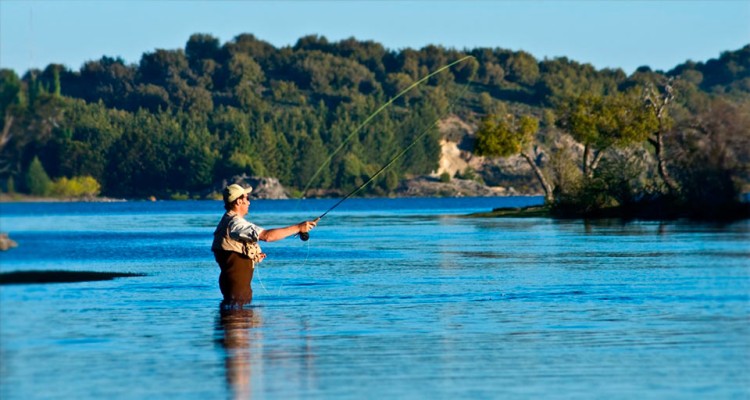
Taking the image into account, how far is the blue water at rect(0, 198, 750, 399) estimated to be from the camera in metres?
12.8

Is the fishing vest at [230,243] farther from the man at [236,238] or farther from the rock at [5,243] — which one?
the rock at [5,243]

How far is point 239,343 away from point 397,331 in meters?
2.34

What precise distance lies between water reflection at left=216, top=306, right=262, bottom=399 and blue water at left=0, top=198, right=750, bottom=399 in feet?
0.13

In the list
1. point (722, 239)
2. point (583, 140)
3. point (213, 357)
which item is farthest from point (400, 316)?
point (583, 140)

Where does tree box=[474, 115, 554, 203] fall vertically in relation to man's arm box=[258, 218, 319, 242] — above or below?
above

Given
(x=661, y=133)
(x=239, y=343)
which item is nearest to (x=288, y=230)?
(x=239, y=343)

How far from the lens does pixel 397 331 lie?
1722cm

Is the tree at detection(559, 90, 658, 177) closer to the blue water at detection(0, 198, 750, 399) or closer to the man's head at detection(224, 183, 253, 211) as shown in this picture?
the blue water at detection(0, 198, 750, 399)

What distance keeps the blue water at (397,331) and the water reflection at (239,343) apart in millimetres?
40

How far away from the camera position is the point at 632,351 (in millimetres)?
14758

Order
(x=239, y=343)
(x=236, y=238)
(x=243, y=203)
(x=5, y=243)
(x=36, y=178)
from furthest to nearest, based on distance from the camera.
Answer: (x=36, y=178)
(x=5, y=243)
(x=243, y=203)
(x=236, y=238)
(x=239, y=343)

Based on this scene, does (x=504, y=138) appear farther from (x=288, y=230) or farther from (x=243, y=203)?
(x=288, y=230)

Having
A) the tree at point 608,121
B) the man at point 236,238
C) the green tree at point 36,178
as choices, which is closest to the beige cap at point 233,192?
the man at point 236,238

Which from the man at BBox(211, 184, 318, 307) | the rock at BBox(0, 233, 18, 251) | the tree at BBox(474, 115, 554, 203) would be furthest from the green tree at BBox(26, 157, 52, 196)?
the tree at BBox(474, 115, 554, 203)
